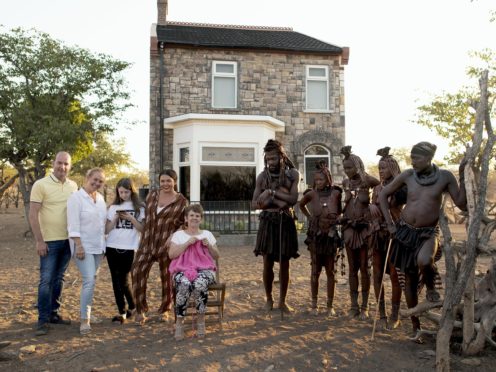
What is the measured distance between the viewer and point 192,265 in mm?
4867

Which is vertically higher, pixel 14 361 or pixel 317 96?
pixel 317 96

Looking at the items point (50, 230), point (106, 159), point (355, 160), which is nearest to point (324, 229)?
point (355, 160)

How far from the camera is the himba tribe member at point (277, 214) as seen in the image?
544cm

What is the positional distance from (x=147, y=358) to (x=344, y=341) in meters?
1.84

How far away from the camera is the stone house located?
49.3ft

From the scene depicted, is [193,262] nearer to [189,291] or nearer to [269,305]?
[189,291]

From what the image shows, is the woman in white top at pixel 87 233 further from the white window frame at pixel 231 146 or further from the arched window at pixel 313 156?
the arched window at pixel 313 156


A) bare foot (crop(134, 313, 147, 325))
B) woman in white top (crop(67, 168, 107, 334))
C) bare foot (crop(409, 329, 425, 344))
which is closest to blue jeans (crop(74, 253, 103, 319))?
woman in white top (crop(67, 168, 107, 334))

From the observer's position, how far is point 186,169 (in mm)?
15227

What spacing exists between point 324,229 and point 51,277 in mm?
3084

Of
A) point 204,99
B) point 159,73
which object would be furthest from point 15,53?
point 204,99

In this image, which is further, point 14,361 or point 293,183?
point 293,183

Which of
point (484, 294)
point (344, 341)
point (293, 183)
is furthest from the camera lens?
point (293, 183)

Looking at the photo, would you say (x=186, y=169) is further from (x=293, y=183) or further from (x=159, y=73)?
(x=293, y=183)
